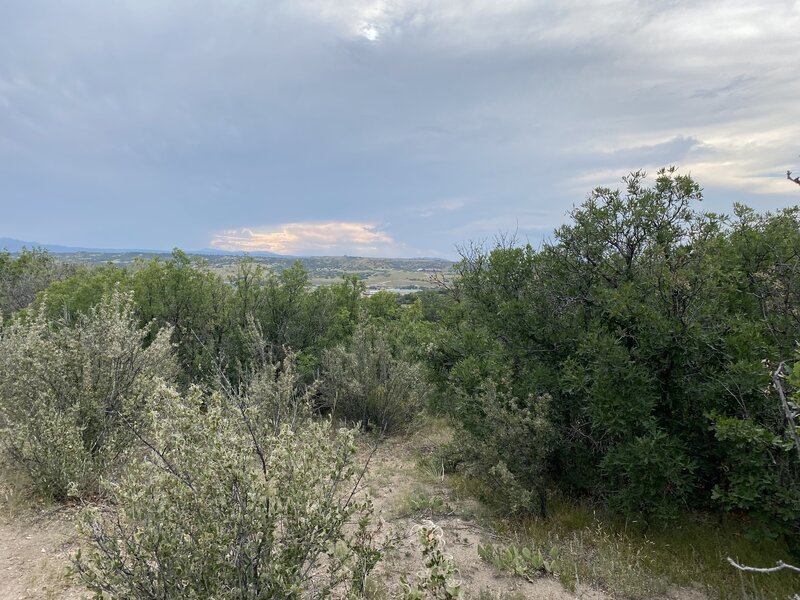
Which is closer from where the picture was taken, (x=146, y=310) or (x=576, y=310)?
(x=576, y=310)

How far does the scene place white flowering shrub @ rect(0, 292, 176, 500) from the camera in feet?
20.0

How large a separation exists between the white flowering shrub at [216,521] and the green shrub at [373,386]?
779 centimetres

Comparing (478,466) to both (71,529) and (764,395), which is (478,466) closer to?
(764,395)

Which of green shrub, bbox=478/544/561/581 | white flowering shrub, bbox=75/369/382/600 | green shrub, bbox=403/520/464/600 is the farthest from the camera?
Answer: green shrub, bbox=478/544/561/581

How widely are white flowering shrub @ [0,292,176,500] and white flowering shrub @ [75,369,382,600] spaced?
144 inches

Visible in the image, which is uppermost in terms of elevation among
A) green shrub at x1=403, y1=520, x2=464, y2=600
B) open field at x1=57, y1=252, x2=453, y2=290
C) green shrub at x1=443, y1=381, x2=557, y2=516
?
open field at x1=57, y1=252, x2=453, y2=290

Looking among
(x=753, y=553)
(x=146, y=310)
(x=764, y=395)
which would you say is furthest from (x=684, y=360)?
(x=146, y=310)

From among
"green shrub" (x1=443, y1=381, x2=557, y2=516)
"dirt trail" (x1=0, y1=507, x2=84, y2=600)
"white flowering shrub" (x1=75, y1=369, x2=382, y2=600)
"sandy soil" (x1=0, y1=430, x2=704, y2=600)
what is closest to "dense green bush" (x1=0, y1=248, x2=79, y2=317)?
"dirt trail" (x1=0, y1=507, x2=84, y2=600)

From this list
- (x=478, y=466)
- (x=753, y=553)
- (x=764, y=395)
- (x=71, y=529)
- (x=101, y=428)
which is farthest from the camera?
(x=101, y=428)

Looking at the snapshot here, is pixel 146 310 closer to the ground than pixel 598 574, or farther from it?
farther from it

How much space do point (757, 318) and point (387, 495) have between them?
569cm

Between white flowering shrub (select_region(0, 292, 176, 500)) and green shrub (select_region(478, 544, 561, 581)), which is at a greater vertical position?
white flowering shrub (select_region(0, 292, 176, 500))

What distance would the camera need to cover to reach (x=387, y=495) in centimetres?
720

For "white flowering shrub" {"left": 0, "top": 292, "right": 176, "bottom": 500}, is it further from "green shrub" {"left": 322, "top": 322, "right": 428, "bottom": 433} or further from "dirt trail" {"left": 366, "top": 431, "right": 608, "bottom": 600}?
"green shrub" {"left": 322, "top": 322, "right": 428, "bottom": 433}
